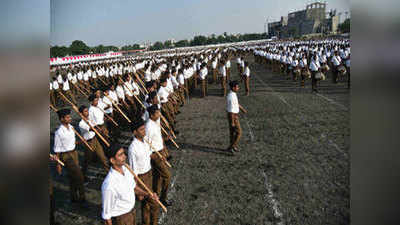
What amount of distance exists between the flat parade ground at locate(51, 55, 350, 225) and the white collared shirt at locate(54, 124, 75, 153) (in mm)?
1198

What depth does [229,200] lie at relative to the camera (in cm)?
504

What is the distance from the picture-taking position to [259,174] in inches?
233

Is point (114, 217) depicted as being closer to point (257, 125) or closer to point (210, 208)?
point (210, 208)

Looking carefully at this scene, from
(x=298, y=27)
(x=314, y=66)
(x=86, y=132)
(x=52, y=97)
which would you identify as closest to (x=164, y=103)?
(x=86, y=132)

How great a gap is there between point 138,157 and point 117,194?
0.98 m

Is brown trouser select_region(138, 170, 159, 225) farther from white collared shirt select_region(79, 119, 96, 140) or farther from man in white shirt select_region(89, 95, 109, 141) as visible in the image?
man in white shirt select_region(89, 95, 109, 141)

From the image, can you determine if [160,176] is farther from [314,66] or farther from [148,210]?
[314,66]

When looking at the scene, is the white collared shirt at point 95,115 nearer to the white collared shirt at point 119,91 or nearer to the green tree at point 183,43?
the white collared shirt at point 119,91

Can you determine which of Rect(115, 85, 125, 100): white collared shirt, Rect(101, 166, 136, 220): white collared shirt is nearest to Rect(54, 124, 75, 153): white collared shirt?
Rect(101, 166, 136, 220): white collared shirt
